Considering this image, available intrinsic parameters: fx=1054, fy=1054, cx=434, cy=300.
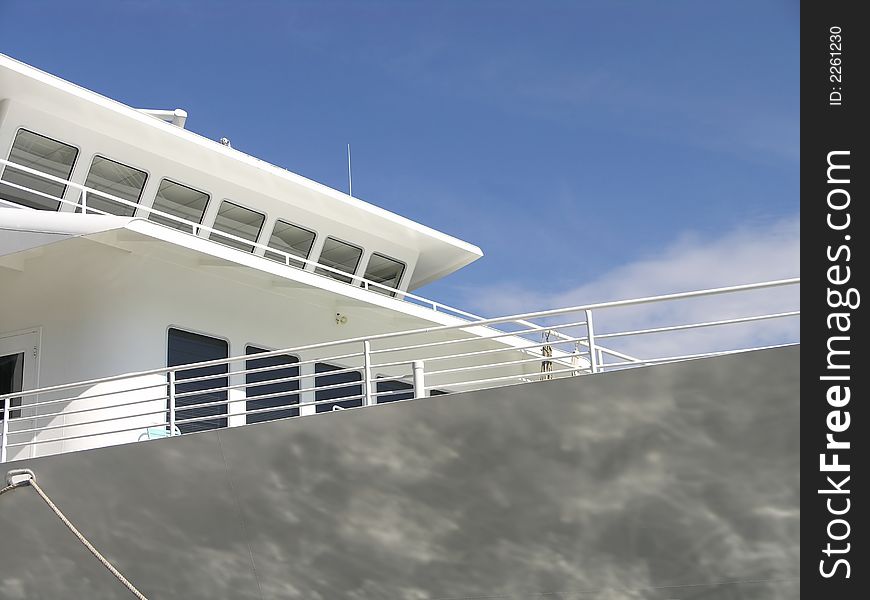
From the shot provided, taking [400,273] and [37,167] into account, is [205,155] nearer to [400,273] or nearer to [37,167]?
[37,167]

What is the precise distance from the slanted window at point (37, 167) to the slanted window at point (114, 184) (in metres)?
0.37

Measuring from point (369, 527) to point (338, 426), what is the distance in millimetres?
949

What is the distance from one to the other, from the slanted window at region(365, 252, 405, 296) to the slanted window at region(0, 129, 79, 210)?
17.7ft

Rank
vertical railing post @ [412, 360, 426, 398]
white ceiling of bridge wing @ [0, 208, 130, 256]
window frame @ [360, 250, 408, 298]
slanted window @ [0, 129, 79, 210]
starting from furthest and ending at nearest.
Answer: window frame @ [360, 250, 408, 298], slanted window @ [0, 129, 79, 210], white ceiling of bridge wing @ [0, 208, 130, 256], vertical railing post @ [412, 360, 426, 398]

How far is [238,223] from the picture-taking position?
1566cm

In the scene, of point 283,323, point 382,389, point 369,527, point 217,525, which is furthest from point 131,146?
point 369,527

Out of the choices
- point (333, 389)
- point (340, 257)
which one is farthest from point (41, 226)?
point (340, 257)

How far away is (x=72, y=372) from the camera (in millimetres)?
Result: 12836

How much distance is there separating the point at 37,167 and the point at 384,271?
6.12m

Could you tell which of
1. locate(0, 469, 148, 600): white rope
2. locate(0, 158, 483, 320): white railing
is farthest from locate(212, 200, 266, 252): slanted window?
locate(0, 469, 148, 600): white rope

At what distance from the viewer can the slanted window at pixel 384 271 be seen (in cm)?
1764

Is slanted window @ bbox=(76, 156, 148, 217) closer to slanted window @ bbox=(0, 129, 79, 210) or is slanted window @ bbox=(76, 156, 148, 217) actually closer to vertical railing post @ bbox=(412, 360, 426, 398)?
slanted window @ bbox=(0, 129, 79, 210)

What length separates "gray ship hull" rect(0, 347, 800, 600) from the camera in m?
8.26
